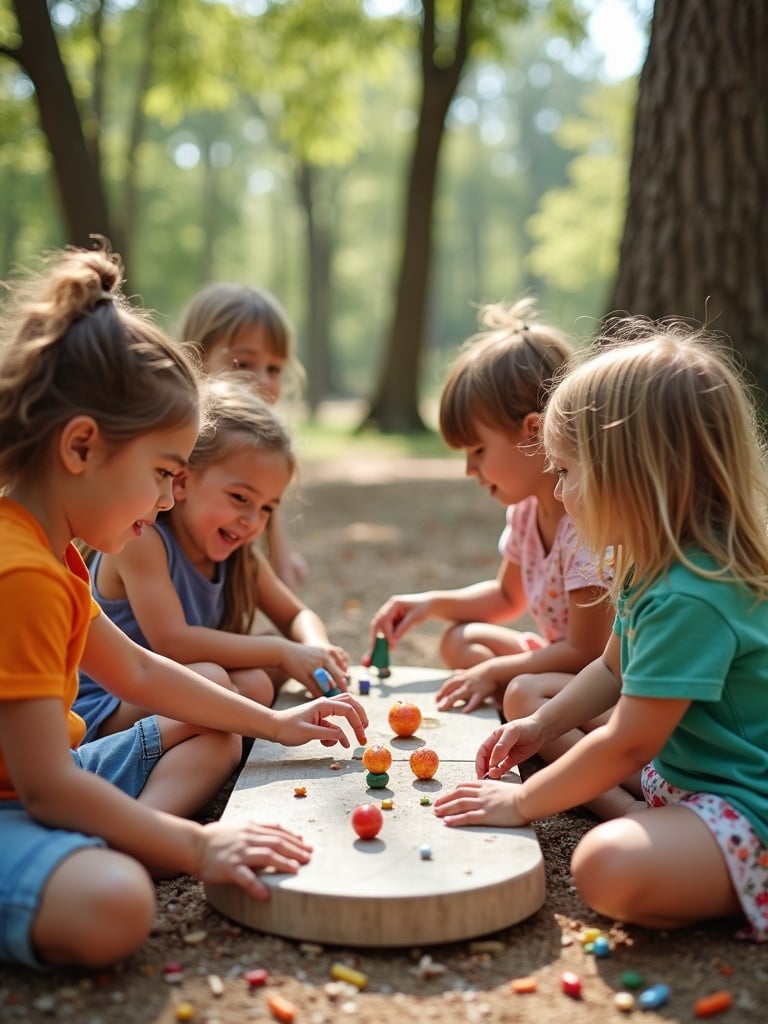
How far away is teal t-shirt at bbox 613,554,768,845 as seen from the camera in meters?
2.35

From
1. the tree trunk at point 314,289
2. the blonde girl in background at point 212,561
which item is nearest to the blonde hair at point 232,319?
the blonde girl in background at point 212,561

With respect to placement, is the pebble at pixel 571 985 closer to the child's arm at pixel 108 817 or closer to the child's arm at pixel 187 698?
the child's arm at pixel 108 817

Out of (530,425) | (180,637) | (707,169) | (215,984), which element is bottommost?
(215,984)

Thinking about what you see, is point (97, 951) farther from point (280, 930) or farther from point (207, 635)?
point (207, 635)

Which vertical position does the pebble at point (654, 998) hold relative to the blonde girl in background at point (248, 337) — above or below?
below

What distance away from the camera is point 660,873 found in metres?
2.32

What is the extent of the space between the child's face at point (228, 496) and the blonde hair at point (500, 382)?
0.67 meters

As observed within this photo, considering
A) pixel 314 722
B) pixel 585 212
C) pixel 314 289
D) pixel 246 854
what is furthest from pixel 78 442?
pixel 585 212

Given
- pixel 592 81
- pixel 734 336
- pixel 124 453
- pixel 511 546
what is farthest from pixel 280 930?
pixel 592 81

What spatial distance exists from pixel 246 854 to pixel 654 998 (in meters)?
0.91

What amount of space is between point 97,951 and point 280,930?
416 mm

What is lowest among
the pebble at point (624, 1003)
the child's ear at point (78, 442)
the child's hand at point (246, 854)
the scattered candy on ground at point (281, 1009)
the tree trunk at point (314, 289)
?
the tree trunk at point (314, 289)

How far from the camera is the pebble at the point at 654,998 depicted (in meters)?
2.10

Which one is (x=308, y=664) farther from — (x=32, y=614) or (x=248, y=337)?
(x=248, y=337)
